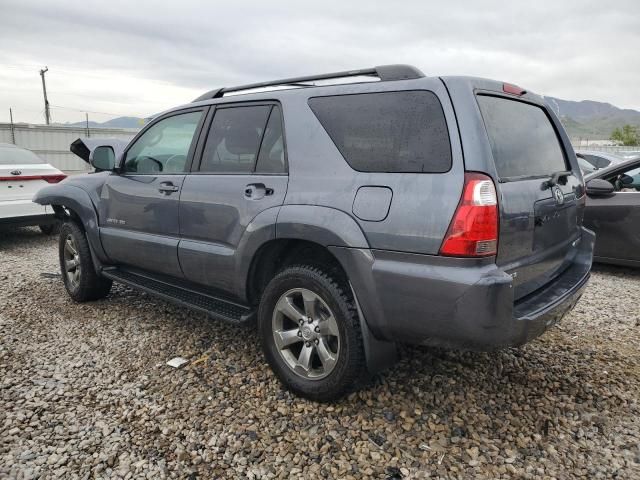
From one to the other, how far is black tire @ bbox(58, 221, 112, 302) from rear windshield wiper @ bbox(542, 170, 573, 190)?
375 centimetres

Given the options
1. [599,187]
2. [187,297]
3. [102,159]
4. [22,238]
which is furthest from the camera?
[22,238]

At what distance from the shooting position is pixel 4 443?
249 cm

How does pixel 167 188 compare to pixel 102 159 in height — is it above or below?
below

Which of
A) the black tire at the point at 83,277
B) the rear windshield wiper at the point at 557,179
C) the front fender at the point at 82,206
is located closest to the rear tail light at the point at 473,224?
the rear windshield wiper at the point at 557,179

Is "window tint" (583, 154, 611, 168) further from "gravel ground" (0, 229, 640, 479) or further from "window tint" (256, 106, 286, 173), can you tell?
"window tint" (256, 106, 286, 173)

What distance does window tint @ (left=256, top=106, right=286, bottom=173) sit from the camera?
2.97m

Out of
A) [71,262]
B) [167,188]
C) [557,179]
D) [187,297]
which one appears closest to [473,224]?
[557,179]

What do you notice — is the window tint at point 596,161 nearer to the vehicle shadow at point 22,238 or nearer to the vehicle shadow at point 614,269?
the vehicle shadow at point 614,269

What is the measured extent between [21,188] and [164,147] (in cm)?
441

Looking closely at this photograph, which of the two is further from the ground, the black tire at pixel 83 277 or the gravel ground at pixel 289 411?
the black tire at pixel 83 277

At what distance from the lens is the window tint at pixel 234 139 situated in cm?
317

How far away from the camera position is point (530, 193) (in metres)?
2.51

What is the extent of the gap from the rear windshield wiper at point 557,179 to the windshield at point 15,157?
748 cm

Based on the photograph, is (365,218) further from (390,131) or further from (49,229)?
(49,229)
